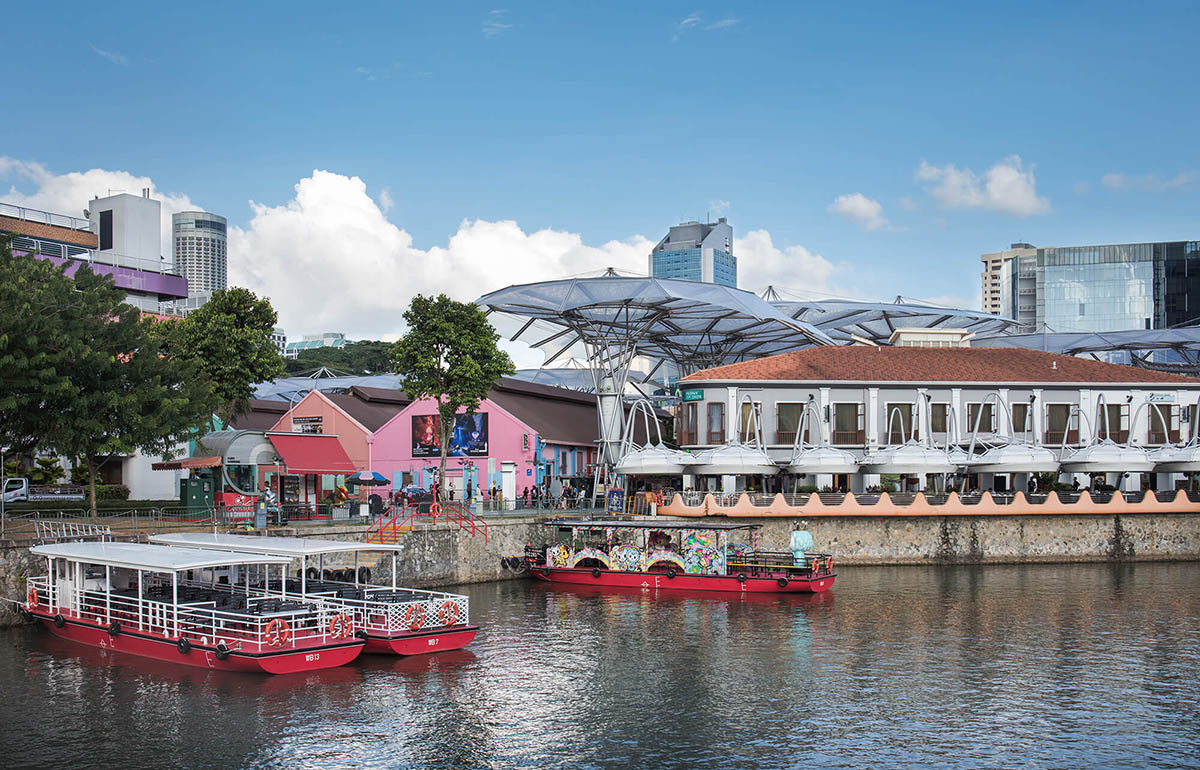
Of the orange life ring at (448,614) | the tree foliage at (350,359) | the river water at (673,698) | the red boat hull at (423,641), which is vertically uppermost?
the tree foliage at (350,359)

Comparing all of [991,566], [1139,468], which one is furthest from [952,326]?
[991,566]

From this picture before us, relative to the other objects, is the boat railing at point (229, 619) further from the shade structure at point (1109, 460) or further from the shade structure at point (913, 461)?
the shade structure at point (1109, 460)

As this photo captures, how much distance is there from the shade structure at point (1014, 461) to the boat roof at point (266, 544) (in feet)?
121

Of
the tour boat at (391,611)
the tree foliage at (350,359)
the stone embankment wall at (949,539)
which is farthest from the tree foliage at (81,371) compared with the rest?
the tree foliage at (350,359)

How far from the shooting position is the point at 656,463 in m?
58.1

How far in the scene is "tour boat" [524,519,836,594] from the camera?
150 feet

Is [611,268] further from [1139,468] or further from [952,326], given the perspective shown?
[952,326]

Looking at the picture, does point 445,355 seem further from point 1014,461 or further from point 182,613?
point 1014,461

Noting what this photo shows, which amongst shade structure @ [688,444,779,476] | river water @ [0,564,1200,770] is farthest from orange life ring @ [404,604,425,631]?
shade structure @ [688,444,779,476]

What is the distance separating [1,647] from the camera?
3347 centimetres

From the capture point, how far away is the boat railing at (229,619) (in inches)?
1172

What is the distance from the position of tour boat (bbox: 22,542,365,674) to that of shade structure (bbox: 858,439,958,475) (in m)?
34.3

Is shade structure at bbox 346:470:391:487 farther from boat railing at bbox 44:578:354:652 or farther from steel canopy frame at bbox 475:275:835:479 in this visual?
boat railing at bbox 44:578:354:652

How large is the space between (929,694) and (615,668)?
859 centimetres
